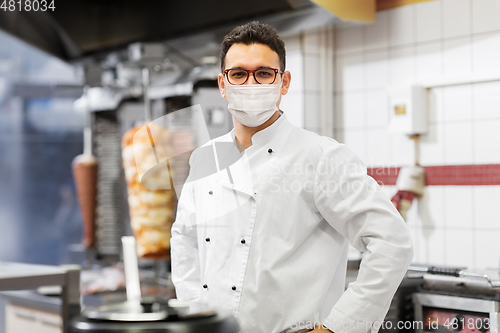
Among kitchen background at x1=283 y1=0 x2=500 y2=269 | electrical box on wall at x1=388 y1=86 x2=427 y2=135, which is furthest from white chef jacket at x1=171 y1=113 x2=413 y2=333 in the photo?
electrical box on wall at x1=388 y1=86 x2=427 y2=135

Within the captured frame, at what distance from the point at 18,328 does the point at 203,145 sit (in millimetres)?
1579

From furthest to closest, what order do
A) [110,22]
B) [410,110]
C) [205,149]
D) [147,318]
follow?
1. [110,22]
2. [410,110]
3. [205,149]
4. [147,318]

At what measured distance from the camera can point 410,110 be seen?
186 cm

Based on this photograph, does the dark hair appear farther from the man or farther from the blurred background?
the blurred background

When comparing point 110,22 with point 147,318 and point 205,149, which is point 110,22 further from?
point 147,318

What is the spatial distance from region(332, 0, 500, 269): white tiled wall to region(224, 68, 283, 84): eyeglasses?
785mm

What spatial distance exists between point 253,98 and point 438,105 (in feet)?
3.59

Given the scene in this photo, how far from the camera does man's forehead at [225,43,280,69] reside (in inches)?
37.8

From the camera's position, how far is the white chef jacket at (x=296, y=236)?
93 cm

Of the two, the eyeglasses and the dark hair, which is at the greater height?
the dark hair

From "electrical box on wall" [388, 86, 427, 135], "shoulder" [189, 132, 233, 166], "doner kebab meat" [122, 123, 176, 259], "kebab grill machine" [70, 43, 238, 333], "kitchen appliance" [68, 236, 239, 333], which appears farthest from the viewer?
"doner kebab meat" [122, 123, 176, 259]

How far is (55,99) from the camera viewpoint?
2982 mm

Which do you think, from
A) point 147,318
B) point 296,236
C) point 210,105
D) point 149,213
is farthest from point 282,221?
point 149,213

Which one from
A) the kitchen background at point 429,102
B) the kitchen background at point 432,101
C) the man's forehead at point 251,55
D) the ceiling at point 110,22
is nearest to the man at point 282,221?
the man's forehead at point 251,55
